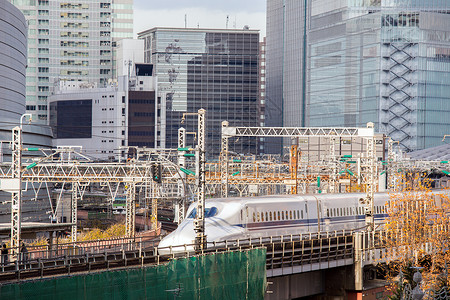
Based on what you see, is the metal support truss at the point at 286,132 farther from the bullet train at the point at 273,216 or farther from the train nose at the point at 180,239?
the train nose at the point at 180,239

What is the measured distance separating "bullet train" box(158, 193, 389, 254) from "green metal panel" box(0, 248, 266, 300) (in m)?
2.38

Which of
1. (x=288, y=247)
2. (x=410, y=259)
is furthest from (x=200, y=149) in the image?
(x=410, y=259)

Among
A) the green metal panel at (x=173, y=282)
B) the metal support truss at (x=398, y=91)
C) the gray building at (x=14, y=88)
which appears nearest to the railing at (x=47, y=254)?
the green metal panel at (x=173, y=282)

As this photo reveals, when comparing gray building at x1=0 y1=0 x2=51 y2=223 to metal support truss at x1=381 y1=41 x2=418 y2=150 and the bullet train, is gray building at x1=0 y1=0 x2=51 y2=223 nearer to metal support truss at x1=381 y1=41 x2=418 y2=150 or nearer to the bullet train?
the bullet train

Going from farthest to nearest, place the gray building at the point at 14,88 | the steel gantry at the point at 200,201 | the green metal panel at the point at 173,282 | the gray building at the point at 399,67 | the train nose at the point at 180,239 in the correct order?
the gray building at the point at 399,67
the gray building at the point at 14,88
the train nose at the point at 180,239
the steel gantry at the point at 200,201
the green metal panel at the point at 173,282

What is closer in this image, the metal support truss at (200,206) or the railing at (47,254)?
the railing at (47,254)

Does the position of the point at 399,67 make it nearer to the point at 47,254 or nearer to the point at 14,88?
the point at 14,88

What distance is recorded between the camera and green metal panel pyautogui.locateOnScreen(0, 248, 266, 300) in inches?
1118

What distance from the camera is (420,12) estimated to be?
596 feet

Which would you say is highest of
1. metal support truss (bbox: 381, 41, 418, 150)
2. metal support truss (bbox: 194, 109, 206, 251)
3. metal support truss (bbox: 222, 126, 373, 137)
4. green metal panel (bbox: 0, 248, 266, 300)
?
metal support truss (bbox: 381, 41, 418, 150)

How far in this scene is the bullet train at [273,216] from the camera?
144 feet

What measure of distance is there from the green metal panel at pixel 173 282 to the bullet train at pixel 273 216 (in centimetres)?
238

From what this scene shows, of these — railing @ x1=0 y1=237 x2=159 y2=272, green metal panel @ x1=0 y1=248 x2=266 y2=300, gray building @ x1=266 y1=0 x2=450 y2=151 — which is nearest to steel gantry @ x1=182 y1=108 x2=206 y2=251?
green metal panel @ x1=0 y1=248 x2=266 y2=300

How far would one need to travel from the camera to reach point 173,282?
112 feet
